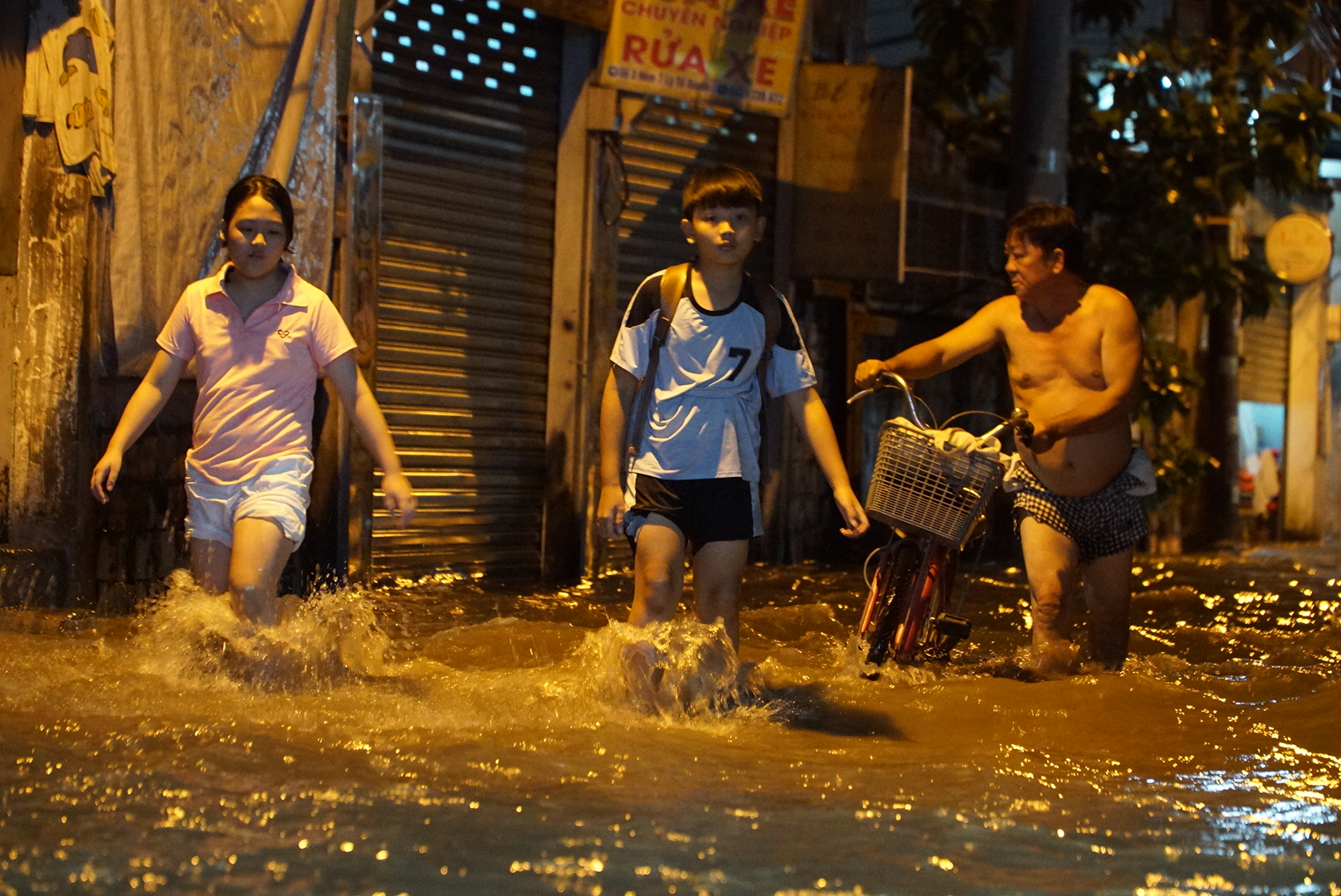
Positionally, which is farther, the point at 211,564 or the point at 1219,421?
the point at 1219,421

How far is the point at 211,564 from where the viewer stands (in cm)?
527

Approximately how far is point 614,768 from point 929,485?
200cm

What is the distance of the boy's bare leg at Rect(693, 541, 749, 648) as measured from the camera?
5234 mm

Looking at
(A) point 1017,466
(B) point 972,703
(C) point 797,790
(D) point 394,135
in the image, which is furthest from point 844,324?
(C) point 797,790

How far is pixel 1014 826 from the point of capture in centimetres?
391

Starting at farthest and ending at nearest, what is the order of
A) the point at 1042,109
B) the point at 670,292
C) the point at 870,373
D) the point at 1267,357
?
the point at 1267,357
the point at 1042,109
the point at 870,373
the point at 670,292

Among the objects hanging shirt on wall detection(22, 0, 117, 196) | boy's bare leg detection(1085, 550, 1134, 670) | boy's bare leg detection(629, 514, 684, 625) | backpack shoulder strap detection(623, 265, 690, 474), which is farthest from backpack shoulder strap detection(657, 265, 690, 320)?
hanging shirt on wall detection(22, 0, 117, 196)

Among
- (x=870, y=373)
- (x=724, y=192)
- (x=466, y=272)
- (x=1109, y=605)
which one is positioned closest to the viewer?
(x=724, y=192)

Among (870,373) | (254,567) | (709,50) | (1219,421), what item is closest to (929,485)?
(870,373)

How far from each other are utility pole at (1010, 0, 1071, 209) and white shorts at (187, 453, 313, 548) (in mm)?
8531

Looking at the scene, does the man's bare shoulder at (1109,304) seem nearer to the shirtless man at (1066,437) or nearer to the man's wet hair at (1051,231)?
the shirtless man at (1066,437)

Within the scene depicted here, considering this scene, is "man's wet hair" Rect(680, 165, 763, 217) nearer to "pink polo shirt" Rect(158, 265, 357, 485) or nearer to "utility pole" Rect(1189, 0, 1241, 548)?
"pink polo shirt" Rect(158, 265, 357, 485)

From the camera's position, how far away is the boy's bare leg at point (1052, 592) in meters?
6.11

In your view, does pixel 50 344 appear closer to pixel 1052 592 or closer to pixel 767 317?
pixel 767 317
